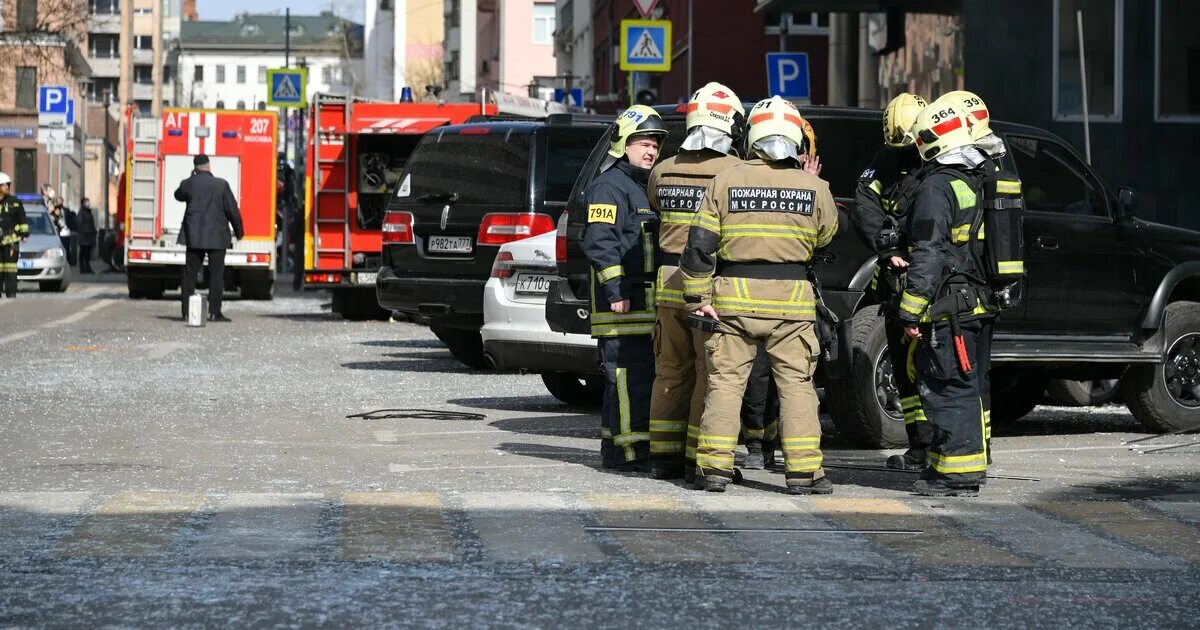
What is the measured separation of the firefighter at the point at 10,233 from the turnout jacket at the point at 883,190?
21402 millimetres

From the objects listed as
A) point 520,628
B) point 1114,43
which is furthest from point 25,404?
point 1114,43

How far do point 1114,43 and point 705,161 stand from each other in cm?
1496

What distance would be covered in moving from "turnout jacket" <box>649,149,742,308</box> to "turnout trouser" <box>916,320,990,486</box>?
1.12 metres

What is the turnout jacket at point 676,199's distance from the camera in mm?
8992

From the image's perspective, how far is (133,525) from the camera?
736 centimetres

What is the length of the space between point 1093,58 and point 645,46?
758 centimetres

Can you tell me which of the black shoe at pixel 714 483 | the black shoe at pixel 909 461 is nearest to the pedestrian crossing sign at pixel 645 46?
the black shoe at pixel 909 461

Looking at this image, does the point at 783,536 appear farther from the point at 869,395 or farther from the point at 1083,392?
the point at 1083,392

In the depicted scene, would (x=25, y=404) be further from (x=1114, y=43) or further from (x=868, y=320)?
(x=1114, y=43)

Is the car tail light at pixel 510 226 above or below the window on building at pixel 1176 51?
below

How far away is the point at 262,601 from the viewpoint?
586cm

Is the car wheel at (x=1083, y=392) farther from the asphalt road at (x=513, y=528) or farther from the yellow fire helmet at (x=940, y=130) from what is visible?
the yellow fire helmet at (x=940, y=130)

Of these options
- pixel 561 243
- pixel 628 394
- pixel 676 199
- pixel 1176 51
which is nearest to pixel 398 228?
pixel 561 243

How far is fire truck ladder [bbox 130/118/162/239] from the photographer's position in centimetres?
3012
